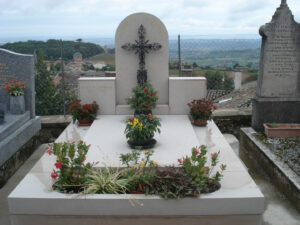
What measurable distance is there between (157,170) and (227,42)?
7719 mm

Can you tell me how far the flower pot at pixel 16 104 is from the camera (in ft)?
23.1

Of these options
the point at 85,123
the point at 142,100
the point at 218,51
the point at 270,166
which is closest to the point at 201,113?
the point at 142,100

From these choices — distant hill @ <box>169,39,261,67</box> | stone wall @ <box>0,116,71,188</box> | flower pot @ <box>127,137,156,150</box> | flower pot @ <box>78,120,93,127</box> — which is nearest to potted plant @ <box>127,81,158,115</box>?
flower pot @ <box>78,120,93,127</box>

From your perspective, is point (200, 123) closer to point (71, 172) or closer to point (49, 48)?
point (71, 172)

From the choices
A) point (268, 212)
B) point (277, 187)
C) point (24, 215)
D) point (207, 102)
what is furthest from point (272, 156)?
point (24, 215)

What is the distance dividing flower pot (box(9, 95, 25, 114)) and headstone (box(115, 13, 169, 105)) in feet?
7.16

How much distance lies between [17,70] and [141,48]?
278 cm

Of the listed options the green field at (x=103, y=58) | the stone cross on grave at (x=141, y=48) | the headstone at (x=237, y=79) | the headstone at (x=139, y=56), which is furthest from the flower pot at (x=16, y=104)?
the headstone at (x=237, y=79)

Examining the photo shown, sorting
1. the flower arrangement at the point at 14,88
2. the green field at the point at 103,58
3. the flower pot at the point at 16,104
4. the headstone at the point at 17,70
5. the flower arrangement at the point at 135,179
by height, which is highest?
the green field at the point at 103,58

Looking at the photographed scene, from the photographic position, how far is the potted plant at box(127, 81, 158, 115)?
24.0 feet

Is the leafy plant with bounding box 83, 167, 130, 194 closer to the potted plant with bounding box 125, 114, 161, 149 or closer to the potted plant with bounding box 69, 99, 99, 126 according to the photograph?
the potted plant with bounding box 125, 114, 161, 149

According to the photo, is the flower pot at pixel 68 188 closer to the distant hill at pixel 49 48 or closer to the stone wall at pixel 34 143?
the stone wall at pixel 34 143

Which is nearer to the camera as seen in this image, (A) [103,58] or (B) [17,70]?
(B) [17,70]

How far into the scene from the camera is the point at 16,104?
23.1 feet
